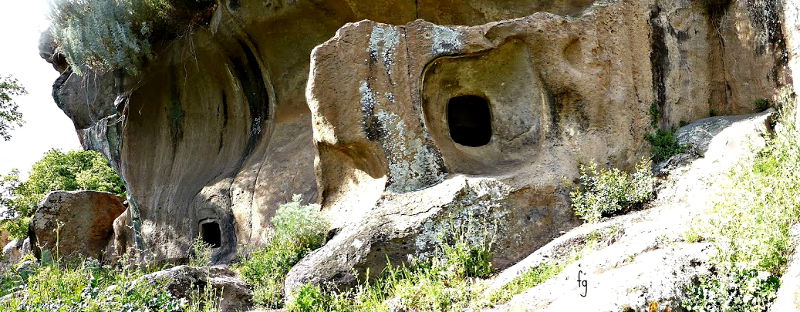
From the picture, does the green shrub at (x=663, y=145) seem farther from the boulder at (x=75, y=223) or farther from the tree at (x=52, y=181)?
the tree at (x=52, y=181)

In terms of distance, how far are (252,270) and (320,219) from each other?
113 centimetres

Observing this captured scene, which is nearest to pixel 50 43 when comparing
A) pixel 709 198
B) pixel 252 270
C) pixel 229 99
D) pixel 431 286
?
pixel 229 99

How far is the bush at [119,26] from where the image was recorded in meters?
12.5

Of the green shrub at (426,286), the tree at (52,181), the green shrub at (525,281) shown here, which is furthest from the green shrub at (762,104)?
the tree at (52,181)

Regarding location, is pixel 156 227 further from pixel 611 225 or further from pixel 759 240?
pixel 759 240

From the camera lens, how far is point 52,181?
25.0 m

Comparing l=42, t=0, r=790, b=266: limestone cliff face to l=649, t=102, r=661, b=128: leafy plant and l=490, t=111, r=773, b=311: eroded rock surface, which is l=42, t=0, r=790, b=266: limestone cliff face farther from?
l=490, t=111, r=773, b=311: eroded rock surface

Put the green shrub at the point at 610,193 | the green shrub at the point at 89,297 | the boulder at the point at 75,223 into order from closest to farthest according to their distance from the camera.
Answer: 1. the green shrub at the point at 89,297
2. the green shrub at the point at 610,193
3. the boulder at the point at 75,223

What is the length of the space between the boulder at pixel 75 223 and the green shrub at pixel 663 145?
10.3m

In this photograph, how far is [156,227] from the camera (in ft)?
42.3

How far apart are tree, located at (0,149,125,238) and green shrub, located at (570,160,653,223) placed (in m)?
14.0

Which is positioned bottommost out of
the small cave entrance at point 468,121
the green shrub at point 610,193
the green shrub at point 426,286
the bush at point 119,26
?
the green shrub at point 426,286

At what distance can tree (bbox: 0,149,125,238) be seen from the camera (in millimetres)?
18484

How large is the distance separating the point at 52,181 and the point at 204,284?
19.2 meters
